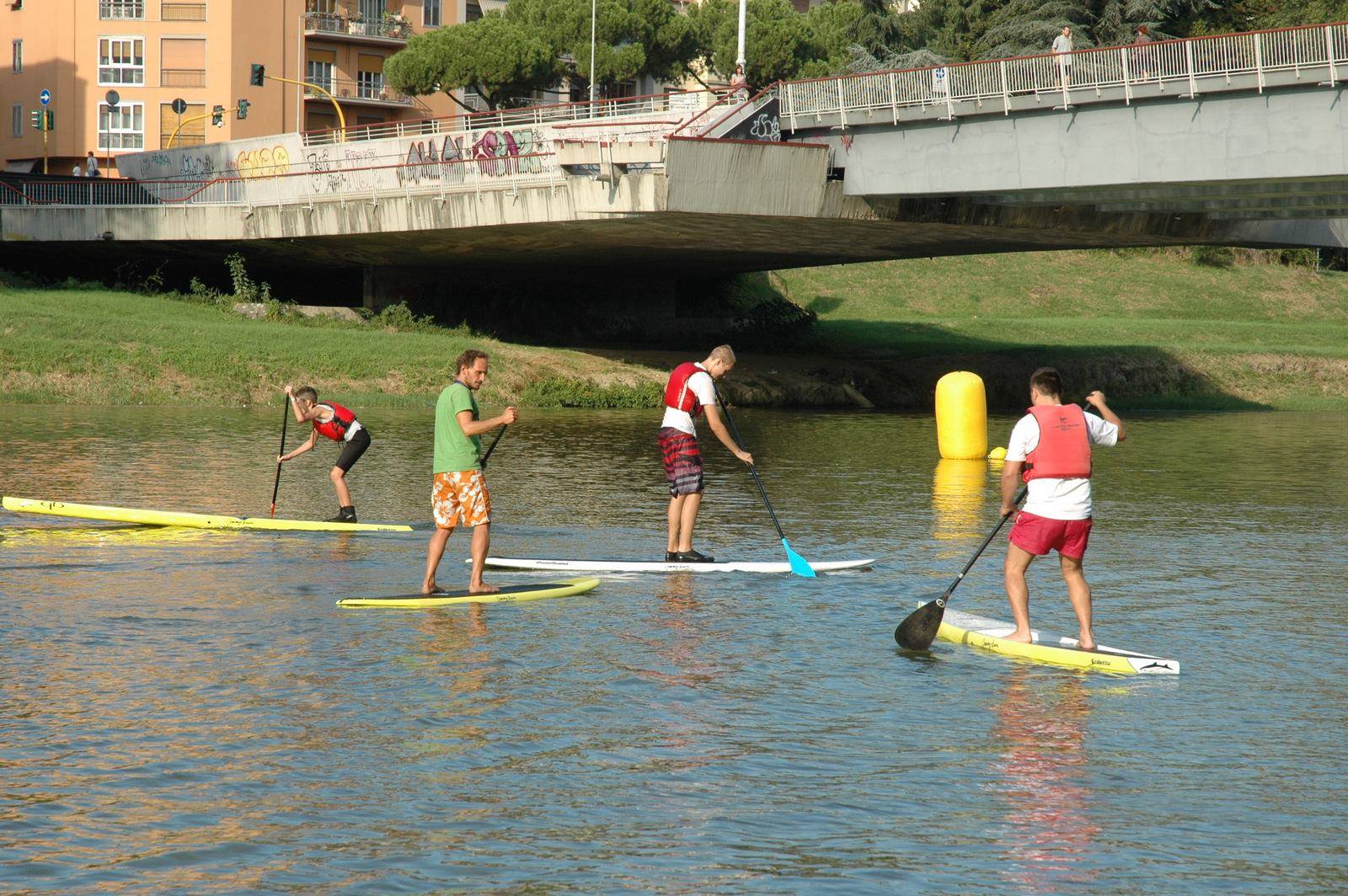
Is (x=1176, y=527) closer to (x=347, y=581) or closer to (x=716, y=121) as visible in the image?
(x=347, y=581)

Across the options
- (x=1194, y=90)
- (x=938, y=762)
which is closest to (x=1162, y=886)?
(x=938, y=762)

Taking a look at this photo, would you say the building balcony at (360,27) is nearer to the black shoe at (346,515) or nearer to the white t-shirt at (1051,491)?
the black shoe at (346,515)

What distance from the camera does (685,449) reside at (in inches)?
553

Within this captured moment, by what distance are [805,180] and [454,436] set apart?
2136 centimetres

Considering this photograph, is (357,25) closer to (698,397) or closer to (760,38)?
(760,38)

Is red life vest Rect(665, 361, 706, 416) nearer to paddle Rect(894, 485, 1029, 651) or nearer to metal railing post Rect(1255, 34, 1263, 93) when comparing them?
paddle Rect(894, 485, 1029, 651)

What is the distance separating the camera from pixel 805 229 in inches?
1394

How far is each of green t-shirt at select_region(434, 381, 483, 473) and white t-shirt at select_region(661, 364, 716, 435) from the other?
2539mm

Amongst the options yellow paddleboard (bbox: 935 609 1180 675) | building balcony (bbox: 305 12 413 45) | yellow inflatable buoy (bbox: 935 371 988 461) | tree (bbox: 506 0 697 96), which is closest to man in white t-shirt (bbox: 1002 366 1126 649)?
yellow paddleboard (bbox: 935 609 1180 675)

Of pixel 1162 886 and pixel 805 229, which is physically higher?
pixel 805 229

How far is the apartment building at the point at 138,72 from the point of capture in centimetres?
7581

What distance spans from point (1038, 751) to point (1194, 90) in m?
20.8

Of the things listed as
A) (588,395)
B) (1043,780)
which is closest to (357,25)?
(588,395)

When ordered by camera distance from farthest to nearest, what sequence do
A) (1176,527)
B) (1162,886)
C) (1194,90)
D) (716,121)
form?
(716,121), (1194,90), (1176,527), (1162,886)
